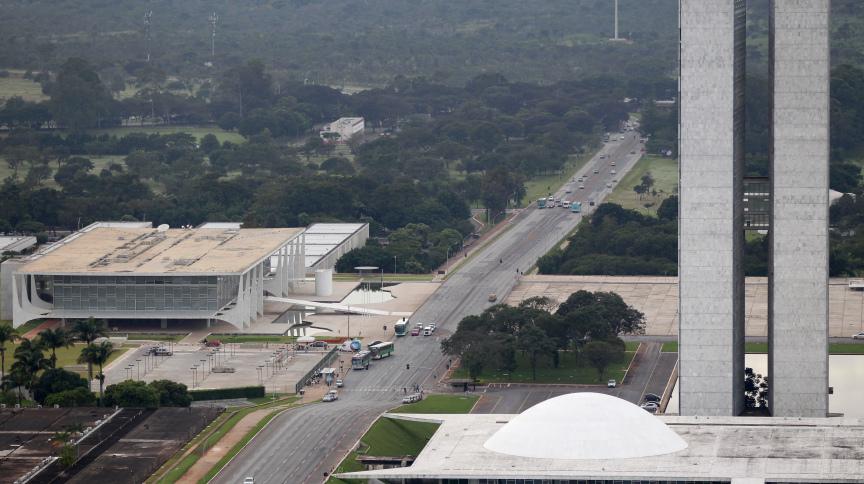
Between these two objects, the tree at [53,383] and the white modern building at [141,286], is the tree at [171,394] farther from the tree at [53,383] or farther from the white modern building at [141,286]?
the white modern building at [141,286]

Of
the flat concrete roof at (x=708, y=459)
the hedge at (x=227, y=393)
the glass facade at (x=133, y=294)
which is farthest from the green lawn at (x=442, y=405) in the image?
the glass facade at (x=133, y=294)

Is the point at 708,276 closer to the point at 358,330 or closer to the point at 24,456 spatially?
the point at 24,456

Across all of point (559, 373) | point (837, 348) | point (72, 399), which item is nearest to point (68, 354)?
point (72, 399)

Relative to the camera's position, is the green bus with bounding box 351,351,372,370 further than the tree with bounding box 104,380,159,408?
Yes

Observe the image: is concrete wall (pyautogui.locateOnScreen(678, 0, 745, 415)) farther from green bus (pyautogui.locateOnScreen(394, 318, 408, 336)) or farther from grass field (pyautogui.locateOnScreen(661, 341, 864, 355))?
green bus (pyautogui.locateOnScreen(394, 318, 408, 336))

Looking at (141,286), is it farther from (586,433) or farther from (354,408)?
(586,433)

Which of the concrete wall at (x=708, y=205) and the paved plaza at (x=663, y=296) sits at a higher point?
the concrete wall at (x=708, y=205)

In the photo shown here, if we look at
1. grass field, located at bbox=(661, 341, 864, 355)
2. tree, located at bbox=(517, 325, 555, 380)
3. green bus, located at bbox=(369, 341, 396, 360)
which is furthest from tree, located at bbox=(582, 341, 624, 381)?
green bus, located at bbox=(369, 341, 396, 360)
